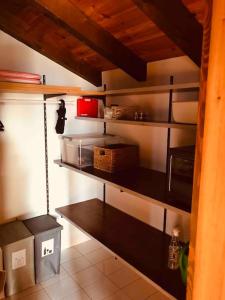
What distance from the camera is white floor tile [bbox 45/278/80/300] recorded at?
1880 millimetres

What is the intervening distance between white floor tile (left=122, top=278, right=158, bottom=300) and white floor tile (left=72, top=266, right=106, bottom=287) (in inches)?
9.7

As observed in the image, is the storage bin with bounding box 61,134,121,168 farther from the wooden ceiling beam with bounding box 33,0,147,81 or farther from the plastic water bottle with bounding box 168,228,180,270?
the plastic water bottle with bounding box 168,228,180,270

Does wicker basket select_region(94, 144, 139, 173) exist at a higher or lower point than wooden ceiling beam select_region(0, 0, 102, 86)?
lower

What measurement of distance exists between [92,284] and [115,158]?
106cm

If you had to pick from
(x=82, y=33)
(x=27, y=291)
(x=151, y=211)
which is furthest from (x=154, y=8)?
→ (x=27, y=291)

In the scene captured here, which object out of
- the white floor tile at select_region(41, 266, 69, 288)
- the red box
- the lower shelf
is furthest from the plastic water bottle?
the red box

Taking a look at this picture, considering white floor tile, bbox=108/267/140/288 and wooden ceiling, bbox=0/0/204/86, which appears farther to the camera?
white floor tile, bbox=108/267/140/288

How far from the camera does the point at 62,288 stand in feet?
6.42

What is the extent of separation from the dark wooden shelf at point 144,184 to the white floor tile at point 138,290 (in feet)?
3.03

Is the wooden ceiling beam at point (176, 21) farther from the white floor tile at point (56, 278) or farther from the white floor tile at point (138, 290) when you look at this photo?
the white floor tile at point (56, 278)

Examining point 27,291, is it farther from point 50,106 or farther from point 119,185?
point 50,106

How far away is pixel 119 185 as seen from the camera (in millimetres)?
1599

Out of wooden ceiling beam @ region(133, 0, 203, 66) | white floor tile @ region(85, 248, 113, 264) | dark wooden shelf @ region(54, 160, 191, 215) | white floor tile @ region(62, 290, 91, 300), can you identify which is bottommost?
white floor tile @ region(62, 290, 91, 300)

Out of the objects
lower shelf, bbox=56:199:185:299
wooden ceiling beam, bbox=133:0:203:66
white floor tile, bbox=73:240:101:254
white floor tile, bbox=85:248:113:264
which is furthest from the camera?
white floor tile, bbox=73:240:101:254
